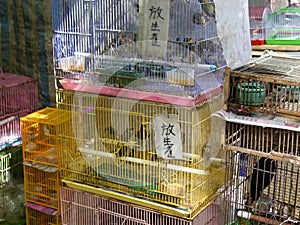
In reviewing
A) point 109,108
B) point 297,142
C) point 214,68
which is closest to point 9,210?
point 109,108

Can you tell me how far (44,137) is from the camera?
92.2 inches

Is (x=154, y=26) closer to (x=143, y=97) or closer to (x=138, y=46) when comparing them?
(x=138, y=46)

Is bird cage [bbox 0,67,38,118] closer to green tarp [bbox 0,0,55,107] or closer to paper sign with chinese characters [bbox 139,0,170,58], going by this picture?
green tarp [bbox 0,0,55,107]

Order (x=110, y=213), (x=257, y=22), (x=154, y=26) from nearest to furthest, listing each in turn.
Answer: (x=154, y=26)
(x=110, y=213)
(x=257, y=22)

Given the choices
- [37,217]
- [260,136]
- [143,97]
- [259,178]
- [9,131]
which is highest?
[143,97]

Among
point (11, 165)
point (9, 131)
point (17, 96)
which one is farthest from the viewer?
point (17, 96)

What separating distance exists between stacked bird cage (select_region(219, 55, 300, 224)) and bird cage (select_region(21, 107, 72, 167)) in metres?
0.78

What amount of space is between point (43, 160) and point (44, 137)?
0.12m

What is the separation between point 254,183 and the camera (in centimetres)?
221

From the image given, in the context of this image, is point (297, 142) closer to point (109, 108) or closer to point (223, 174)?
point (223, 174)

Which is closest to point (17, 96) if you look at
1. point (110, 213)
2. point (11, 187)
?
point (11, 187)

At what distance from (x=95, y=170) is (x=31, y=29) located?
1563 millimetres

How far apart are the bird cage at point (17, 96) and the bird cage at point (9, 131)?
41 millimetres

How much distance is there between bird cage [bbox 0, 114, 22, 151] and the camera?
9.00 ft
